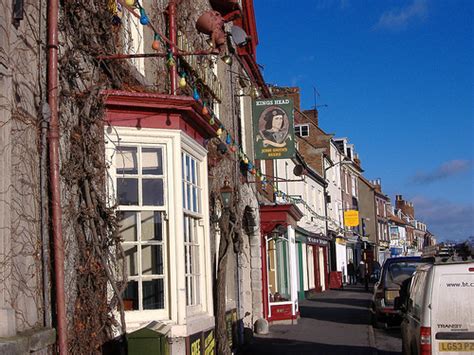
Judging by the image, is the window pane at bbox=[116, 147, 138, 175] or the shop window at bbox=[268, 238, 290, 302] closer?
the window pane at bbox=[116, 147, 138, 175]

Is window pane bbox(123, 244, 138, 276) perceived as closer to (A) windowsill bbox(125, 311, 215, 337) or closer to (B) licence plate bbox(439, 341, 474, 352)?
(A) windowsill bbox(125, 311, 215, 337)

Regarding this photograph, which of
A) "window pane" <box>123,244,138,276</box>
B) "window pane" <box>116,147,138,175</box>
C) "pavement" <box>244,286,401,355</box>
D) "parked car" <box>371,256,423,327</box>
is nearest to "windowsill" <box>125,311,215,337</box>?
"window pane" <box>123,244,138,276</box>

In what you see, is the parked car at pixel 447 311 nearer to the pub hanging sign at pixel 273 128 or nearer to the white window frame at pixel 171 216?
the white window frame at pixel 171 216

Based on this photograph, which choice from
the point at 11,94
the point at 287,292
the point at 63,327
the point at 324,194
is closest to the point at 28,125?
the point at 11,94

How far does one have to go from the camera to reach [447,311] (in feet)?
27.6

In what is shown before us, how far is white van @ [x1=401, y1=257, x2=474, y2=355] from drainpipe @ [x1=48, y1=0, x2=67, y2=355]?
434 centimetres

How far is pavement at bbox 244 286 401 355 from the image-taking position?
1405 cm

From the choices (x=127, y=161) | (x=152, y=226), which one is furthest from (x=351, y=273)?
(x=127, y=161)

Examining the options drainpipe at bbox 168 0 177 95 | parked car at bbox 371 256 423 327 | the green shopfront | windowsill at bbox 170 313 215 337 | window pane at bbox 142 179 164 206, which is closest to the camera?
windowsill at bbox 170 313 215 337

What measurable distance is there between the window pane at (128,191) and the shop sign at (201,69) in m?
3.77

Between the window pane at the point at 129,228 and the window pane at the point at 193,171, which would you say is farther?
the window pane at the point at 193,171

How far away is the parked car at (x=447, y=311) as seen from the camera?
326 inches

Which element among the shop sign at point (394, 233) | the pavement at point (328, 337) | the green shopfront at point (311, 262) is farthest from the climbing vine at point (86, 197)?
the shop sign at point (394, 233)

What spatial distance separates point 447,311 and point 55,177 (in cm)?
488
